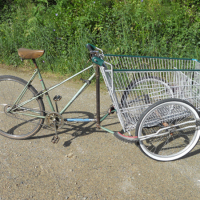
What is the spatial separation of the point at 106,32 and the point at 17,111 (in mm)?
2741

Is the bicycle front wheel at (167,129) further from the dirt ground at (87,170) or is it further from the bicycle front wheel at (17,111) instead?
the bicycle front wheel at (17,111)

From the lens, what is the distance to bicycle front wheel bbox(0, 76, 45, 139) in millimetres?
2930

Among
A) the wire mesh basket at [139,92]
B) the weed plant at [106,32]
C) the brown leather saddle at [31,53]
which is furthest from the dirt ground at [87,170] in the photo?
the weed plant at [106,32]

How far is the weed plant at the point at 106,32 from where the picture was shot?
15.4 ft

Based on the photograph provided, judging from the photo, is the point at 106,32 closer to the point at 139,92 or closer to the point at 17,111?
the point at 139,92

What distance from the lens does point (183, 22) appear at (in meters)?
4.93

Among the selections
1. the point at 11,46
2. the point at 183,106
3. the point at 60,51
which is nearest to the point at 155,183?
the point at 183,106

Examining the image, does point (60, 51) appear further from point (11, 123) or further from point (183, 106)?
point (183, 106)

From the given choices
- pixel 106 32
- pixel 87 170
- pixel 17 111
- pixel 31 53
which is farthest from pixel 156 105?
pixel 106 32

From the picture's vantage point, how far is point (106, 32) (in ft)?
15.9

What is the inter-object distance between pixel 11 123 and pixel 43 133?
56 cm

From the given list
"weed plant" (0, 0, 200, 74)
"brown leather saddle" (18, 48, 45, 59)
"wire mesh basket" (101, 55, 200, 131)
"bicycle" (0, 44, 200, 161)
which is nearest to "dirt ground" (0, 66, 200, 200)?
"bicycle" (0, 44, 200, 161)

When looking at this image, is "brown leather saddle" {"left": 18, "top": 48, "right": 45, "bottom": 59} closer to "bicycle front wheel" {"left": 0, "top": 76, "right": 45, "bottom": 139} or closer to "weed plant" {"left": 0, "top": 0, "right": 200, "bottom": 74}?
"bicycle front wheel" {"left": 0, "top": 76, "right": 45, "bottom": 139}

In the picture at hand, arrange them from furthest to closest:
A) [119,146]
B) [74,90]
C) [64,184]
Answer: [74,90] → [119,146] → [64,184]
